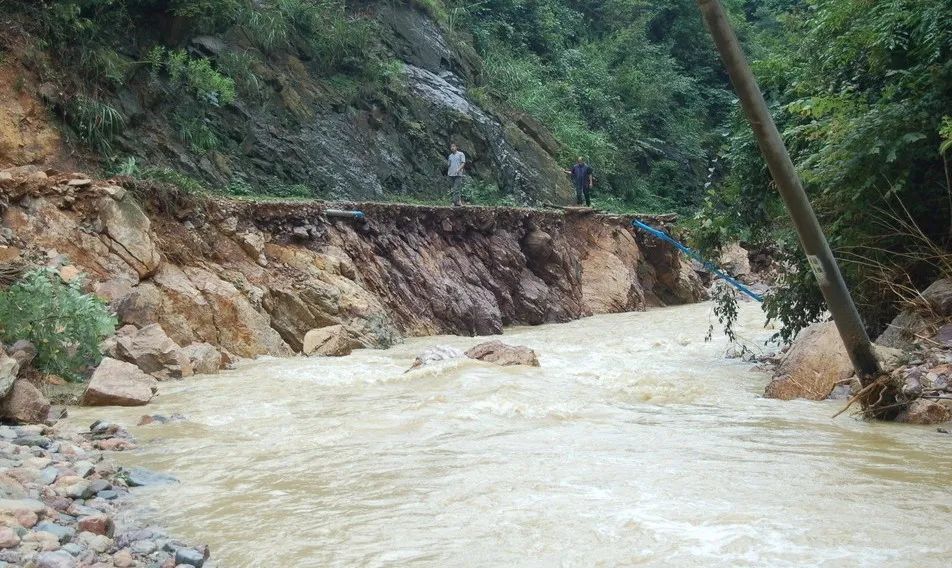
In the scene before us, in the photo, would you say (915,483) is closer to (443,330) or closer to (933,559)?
(933,559)

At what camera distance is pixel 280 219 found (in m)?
14.1

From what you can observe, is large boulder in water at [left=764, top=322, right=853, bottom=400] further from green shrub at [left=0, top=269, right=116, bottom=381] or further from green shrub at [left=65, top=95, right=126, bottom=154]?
green shrub at [left=65, top=95, right=126, bottom=154]

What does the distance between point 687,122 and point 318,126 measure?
23797mm

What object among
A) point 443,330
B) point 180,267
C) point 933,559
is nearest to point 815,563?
point 933,559

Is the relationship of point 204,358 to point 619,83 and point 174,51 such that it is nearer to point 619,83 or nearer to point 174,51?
point 174,51

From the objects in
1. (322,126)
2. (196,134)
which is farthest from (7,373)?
(322,126)

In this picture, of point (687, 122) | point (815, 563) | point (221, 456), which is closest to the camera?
point (815, 563)

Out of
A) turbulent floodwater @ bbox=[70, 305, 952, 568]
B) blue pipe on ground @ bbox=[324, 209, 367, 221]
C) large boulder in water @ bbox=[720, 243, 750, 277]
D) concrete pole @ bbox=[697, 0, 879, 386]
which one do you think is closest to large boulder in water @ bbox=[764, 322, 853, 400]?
turbulent floodwater @ bbox=[70, 305, 952, 568]

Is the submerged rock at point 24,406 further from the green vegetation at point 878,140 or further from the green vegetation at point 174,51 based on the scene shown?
the green vegetation at point 174,51

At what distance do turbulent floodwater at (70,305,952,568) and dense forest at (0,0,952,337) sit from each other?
2.45 meters

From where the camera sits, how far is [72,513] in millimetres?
4152

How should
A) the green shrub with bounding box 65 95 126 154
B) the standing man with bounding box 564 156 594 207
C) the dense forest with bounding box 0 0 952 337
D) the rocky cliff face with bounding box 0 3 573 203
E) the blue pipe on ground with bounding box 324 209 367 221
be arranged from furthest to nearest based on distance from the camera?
the standing man with bounding box 564 156 594 207 < the blue pipe on ground with bounding box 324 209 367 221 < the green shrub with bounding box 65 95 126 154 < the rocky cliff face with bounding box 0 3 573 203 < the dense forest with bounding box 0 0 952 337

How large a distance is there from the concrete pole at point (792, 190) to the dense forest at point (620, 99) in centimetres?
166

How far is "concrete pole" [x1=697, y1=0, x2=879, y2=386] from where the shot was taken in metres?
5.73
